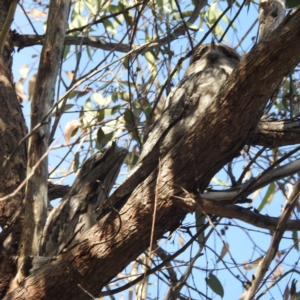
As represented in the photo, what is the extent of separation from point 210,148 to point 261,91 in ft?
0.80

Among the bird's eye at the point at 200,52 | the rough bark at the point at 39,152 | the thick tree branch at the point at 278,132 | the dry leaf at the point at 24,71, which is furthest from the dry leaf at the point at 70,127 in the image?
the thick tree branch at the point at 278,132

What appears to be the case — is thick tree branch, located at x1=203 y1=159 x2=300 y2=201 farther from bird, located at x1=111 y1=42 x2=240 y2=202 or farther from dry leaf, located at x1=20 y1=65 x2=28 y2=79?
dry leaf, located at x1=20 y1=65 x2=28 y2=79

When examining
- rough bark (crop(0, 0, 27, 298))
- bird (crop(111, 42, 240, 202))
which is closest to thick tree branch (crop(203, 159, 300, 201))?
bird (crop(111, 42, 240, 202))

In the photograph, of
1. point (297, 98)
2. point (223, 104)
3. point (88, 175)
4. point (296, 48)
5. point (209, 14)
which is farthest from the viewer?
point (209, 14)

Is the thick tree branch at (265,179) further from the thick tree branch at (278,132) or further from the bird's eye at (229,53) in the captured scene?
the bird's eye at (229,53)

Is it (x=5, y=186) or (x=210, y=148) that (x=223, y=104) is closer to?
(x=210, y=148)

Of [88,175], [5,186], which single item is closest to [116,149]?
[88,175]

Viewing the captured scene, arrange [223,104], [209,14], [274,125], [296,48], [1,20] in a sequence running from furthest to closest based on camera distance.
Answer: [209,14] < [1,20] < [274,125] < [223,104] < [296,48]

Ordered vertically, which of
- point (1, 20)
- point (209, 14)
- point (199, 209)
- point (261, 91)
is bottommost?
point (199, 209)

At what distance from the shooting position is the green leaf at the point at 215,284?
2.43 meters

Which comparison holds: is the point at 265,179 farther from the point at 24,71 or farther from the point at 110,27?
the point at 24,71

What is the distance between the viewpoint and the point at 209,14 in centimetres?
353

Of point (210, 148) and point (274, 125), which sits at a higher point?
point (274, 125)

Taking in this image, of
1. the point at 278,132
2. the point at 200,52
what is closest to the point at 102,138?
the point at 200,52
